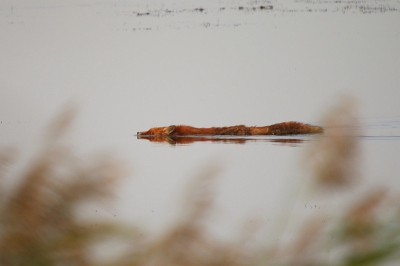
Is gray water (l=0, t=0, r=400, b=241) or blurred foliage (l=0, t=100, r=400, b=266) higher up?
gray water (l=0, t=0, r=400, b=241)

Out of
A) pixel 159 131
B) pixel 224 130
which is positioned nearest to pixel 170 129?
pixel 159 131

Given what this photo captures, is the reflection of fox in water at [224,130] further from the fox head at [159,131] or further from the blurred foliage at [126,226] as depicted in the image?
the blurred foliage at [126,226]

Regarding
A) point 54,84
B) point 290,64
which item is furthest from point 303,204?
point 54,84

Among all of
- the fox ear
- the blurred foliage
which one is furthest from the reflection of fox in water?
the blurred foliage

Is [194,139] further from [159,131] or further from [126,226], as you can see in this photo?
[126,226]

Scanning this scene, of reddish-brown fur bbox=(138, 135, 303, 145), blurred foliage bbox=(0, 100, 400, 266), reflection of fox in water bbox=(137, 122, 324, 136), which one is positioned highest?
reflection of fox in water bbox=(137, 122, 324, 136)

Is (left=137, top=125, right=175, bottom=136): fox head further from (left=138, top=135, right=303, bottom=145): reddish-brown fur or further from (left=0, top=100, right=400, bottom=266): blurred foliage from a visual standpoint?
(left=0, top=100, right=400, bottom=266): blurred foliage

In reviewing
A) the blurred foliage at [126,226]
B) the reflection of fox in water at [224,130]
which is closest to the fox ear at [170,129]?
the reflection of fox in water at [224,130]
